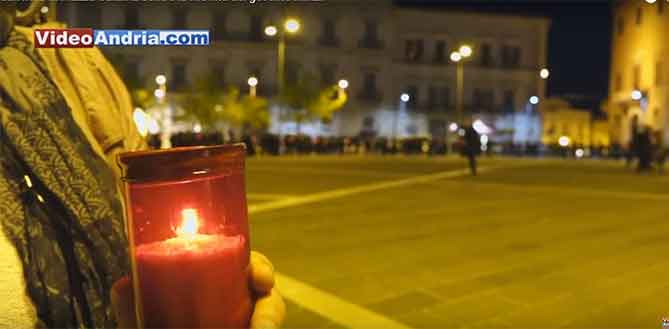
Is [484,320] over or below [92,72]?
below

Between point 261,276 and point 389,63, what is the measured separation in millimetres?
54311

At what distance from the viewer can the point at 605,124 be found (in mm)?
56156

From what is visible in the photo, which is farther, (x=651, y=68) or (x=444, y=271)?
(x=651, y=68)

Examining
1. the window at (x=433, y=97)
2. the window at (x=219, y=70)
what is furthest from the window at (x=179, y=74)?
the window at (x=433, y=97)

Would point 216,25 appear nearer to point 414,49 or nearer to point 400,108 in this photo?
point 414,49

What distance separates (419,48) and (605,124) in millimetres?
15928

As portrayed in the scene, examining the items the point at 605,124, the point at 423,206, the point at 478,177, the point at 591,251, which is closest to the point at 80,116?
the point at 591,251

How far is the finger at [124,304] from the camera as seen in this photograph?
1.28m

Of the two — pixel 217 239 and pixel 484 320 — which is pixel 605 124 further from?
pixel 217 239

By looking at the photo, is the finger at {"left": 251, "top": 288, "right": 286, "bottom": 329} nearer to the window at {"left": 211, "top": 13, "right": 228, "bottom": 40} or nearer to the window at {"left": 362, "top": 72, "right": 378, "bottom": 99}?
the window at {"left": 211, "top": 13, "right": 228, "bottom": 40}

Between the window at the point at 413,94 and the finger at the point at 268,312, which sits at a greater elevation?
the window at the point at 413,94

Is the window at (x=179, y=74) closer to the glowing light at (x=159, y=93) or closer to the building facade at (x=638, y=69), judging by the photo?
the glowing light at (x=159, y=93)

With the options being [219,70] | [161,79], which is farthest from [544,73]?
[161,79]

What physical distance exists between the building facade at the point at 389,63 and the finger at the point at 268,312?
4554 cm
